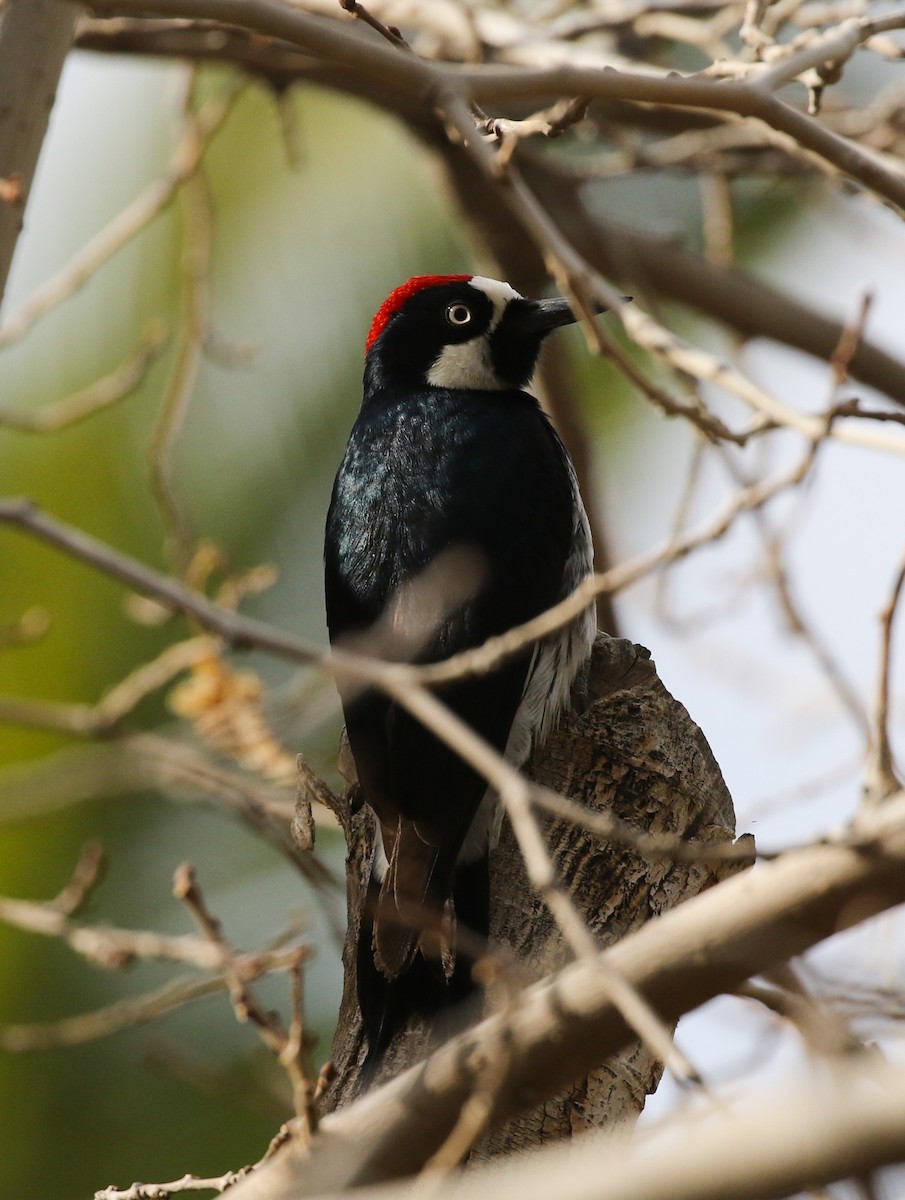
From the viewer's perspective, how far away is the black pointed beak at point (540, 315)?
4242 millimetres

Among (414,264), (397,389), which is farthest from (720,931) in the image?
(414,264)

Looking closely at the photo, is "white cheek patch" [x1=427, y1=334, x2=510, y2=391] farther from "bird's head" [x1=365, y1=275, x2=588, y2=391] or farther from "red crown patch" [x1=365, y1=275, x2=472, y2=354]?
"red crown patch" [x1=365, y1=275, x2=472, y2=354]

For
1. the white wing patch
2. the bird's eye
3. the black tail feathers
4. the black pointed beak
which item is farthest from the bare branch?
the bird's eye

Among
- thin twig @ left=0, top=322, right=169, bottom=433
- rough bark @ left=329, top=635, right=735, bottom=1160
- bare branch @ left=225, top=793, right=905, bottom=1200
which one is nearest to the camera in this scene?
bare branch @ left=225, top=793, right=905, bottom=1200

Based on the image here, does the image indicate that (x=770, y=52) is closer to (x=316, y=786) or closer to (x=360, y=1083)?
(x=316, y=786)

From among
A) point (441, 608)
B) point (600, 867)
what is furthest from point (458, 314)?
point (600, 867)

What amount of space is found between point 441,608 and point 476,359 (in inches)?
52.2

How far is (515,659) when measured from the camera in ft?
10.6

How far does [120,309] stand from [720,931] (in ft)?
15.9

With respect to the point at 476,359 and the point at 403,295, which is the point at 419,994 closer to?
the point at 476,359

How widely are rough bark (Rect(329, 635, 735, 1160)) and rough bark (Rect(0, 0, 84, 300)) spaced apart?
150 centimetres

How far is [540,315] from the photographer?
14.1 ft

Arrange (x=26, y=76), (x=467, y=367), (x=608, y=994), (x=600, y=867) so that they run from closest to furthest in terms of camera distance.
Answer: (x=608, y=994) → (x=600, y=867) → (x=26, y=76) → (x=467, y=367)

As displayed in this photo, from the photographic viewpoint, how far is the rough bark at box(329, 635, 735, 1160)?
2662mm
